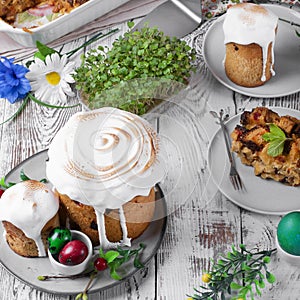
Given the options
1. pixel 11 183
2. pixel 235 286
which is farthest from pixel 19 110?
pixel 235 286

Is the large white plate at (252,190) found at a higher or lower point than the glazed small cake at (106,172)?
lower

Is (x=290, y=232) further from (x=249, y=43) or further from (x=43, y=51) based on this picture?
(x=43, y=51)

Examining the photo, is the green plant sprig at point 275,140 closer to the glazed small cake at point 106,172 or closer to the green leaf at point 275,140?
the green leaf at point 275,140

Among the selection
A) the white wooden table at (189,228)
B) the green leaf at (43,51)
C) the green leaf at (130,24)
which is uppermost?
the green leaf at (130,24)

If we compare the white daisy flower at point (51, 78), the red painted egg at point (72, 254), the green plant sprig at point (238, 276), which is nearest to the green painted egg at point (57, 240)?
the red painted egg at point (72, 254)

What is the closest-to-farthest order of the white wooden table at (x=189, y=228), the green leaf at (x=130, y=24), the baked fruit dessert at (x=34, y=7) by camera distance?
the white wooden table at (x=189, y=228), the green leaf at (x=130, y=24), the baked fruit dessert at (x=34, y=7)

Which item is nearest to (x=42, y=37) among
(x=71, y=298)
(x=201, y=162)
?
(x=201, y=162)

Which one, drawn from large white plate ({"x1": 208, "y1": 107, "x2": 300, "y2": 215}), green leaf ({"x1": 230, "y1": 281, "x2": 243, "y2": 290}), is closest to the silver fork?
large white plate ({"x1": 208, "y1": 107, "x2": 300, "y2": 215})

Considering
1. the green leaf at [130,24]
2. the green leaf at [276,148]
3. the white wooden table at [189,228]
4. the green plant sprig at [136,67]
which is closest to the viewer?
the white wooden table at [189,228]
